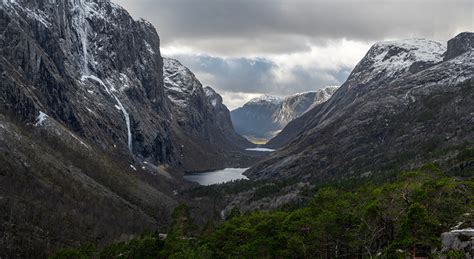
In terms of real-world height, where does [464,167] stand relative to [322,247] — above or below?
above

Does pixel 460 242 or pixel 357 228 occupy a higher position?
pixel 460 242

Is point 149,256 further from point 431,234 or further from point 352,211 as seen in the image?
point 431,234

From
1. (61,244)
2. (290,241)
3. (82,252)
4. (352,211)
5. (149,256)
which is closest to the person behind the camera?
(290,241)

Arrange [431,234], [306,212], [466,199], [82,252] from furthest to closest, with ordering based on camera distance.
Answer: [82,252] → [306,212] → [466,199] → [431,234]

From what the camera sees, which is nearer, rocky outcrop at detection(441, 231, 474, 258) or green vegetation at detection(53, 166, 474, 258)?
rocky outcrop at detection(441, 231, 474, 258)

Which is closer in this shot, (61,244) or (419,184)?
(419,184)

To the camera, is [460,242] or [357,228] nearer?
[460,242]

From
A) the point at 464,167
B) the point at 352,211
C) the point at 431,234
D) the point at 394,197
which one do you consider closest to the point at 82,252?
the point at 352,211

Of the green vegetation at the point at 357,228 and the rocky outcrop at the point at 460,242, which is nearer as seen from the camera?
the rocky outcrop at the point at 460,242
